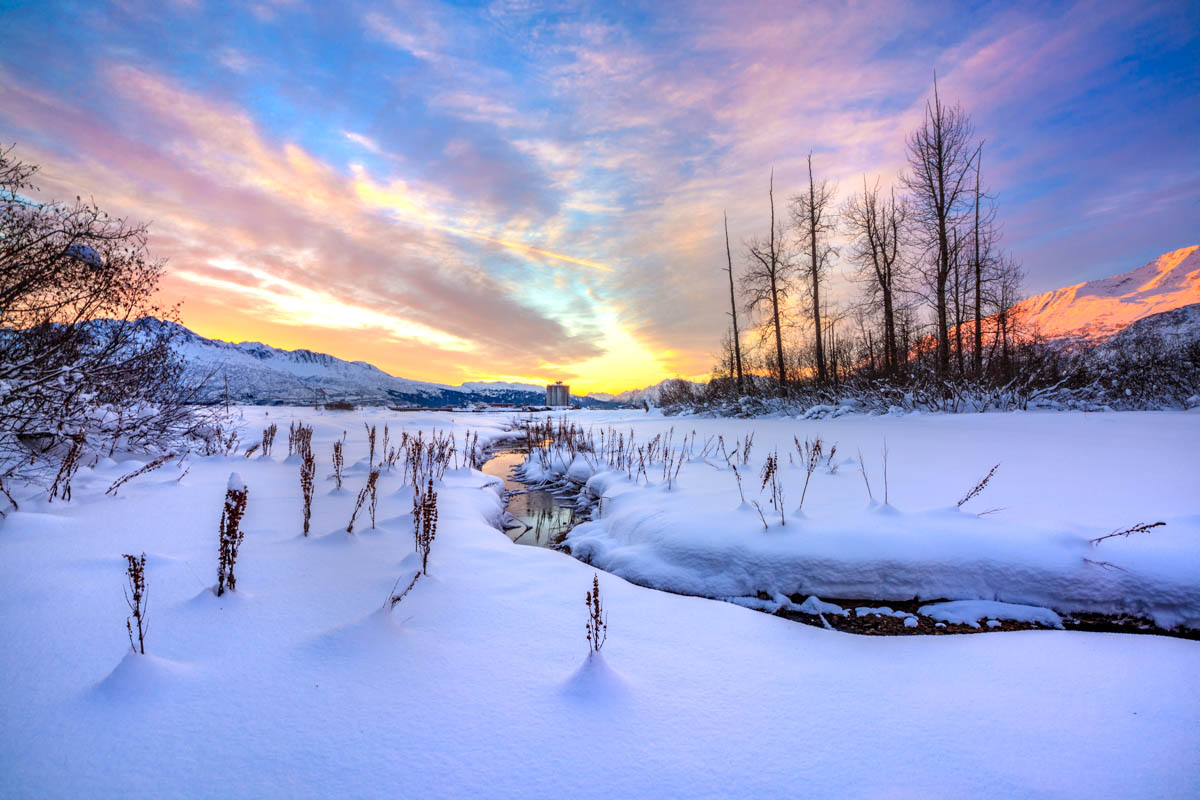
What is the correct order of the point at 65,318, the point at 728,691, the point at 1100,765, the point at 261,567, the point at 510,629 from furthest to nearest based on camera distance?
1. the point at 65,318
2. the point at 261,567
3. the point at 510,629
4. the point at 728,691
5. the point at 1100,765

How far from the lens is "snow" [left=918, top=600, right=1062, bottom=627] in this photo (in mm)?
2586

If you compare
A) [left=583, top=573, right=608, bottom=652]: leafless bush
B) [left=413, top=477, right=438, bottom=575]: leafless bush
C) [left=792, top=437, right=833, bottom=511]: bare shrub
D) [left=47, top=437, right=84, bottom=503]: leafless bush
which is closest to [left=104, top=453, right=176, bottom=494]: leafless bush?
[left=47, top=437, right=84, bottom=503]: leafless bush

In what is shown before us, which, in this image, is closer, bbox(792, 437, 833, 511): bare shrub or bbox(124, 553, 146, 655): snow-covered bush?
bbox(124, 553, 146, 655): snow-covered bush

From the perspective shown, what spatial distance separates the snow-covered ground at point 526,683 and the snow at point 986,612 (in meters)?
0.29

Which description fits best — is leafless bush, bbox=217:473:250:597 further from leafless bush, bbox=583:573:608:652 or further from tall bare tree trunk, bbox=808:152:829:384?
tall bare tree trunk, bbox=808:152:829:384

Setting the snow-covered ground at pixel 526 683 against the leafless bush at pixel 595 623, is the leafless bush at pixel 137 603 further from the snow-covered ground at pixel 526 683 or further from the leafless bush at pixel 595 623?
the leafless bush at pixel 595 623

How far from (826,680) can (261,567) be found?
3220 mm

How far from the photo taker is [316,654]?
70.1 inches

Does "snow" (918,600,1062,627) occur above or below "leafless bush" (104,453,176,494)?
below

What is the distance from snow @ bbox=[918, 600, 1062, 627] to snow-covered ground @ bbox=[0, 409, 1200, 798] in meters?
0.29

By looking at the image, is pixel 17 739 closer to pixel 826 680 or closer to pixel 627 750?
pixel 627 750

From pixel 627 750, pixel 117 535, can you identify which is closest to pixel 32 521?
pixel 117 535

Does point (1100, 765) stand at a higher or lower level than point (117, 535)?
lower

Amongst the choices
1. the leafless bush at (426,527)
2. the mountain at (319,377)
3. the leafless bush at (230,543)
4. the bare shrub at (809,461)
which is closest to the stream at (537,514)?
the leafless bush at (426,527)
